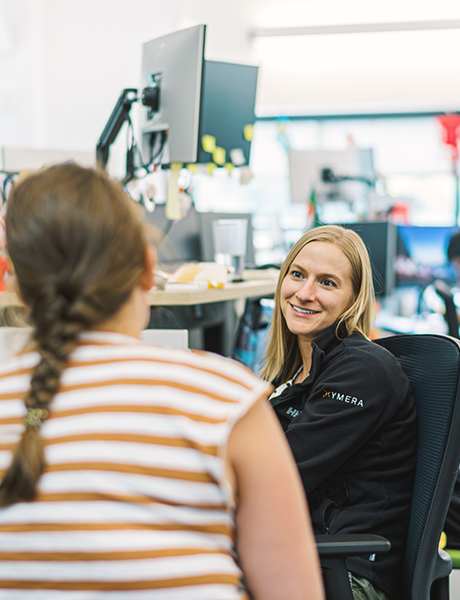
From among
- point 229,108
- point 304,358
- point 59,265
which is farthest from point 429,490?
point 229,108

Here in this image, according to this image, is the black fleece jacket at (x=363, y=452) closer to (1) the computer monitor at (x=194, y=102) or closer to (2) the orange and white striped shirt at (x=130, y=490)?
(2) the orange and white striped shirt at (x=130, y=490)

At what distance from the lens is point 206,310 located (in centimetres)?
Answer: 236

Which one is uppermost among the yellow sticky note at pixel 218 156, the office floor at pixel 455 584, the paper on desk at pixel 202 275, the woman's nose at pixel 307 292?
the yellow sticky note at pixel 218 156

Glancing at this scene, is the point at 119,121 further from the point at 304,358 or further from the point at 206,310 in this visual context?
the point at 304,358

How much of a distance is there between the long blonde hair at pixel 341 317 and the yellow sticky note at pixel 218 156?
1.03 meters

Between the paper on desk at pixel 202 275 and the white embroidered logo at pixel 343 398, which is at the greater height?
the paper on desk at pixel 202 275

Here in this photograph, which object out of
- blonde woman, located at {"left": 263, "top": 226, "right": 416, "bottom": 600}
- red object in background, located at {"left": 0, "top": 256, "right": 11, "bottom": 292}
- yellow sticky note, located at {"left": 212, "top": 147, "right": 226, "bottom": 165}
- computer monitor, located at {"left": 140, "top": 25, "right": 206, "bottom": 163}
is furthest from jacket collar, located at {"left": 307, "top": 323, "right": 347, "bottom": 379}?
yellow sticky note, located at {"left": 212, "top": 147, "right": 226, "bottom": 165}

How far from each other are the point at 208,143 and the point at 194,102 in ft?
1.29

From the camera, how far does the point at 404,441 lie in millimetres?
1029

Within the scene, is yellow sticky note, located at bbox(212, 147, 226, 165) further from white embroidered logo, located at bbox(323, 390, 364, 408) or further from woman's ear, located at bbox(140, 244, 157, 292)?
woman's ear, located at bbox(140, 244, 157, 292)

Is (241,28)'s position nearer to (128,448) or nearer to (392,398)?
(392,398)

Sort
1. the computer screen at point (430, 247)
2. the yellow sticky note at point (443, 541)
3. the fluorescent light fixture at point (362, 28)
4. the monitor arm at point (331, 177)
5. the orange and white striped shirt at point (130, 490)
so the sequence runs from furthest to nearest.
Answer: the fluorescent light fixture at point (362, 28) → the computer screen at point (430, 247) → the monitor arm at point (331, 177) → the yellow sticky note at point (443, 541) → the orange and white striped shirt at point (130, 490)

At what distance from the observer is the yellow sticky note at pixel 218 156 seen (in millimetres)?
2260

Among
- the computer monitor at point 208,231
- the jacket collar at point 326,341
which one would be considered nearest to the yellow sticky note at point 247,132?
the computer monitor at point 208,231
